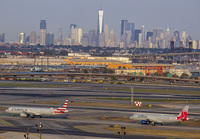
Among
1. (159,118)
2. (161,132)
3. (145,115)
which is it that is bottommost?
(161,132)

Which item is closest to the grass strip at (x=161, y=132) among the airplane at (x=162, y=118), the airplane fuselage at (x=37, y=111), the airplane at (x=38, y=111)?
the airplane at (x=162, y=118)

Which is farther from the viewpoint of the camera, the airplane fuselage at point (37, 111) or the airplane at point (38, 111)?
the airplane fuselage at point (37, 111)

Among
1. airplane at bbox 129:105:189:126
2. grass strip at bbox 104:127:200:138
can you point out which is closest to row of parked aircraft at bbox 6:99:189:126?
airplane at bbox 129:105:189:126

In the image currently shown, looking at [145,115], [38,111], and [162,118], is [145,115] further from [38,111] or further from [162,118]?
[38,111]

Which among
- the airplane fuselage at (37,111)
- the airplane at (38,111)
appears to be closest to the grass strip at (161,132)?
the airplane at (38,111)

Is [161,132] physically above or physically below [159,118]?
below

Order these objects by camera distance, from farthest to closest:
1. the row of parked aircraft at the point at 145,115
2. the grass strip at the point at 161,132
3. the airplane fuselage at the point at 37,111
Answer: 1. the airplane fuselage at the point at 37,111
2. the row of parked aircraft at the point at 145,115
3. the grass strip at the point at 161,132

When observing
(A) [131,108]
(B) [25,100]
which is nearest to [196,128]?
(A) [131,108]

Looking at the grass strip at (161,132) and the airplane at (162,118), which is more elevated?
the airplane at (162,118)

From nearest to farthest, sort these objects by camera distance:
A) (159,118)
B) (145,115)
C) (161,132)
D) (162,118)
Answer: (161,132), (162,118), (159,118), (145,115)

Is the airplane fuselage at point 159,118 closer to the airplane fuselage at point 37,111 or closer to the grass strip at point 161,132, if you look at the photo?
the grass strip at point 161,132

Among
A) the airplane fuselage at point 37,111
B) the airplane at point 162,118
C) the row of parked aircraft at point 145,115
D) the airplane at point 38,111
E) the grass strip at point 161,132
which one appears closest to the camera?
the grass strip at point 161,132

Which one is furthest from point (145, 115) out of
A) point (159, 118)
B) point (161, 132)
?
point (161, 132)

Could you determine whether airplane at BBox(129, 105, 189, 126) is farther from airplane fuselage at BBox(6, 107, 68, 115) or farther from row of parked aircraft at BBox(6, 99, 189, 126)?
airplane fuselage at BBox(6, 107, 68, 115)
